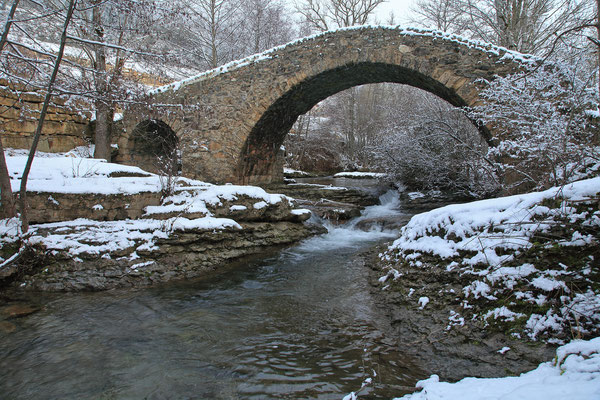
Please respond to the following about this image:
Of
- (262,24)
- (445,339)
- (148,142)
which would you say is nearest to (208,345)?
(445,339)

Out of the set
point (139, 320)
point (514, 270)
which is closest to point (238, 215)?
point (139, 320)

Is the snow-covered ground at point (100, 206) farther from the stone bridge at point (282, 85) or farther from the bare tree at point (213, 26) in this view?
the bare tree at point (213, 26)

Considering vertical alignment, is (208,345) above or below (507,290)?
below

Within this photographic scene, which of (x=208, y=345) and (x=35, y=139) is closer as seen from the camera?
(x=208, y=345)

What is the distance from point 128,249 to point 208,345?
6.60 ft

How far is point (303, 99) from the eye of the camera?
32.8 feet

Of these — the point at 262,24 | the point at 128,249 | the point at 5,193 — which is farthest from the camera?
the point at 262,24

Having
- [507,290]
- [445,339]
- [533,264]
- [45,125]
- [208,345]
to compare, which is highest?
[45,125]

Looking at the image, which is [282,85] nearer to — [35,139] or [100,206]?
[100,206]

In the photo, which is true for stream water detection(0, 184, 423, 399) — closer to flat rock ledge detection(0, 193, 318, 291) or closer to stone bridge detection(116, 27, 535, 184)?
flat rock ledge detection(0, 193, 318, 291)

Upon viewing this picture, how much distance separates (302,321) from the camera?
9.18 feet

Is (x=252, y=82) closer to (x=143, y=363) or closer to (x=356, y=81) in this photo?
(x=356, y=81)

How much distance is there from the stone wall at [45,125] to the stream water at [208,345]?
5.72m

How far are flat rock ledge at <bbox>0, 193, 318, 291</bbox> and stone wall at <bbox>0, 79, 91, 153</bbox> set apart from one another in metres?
4.27
